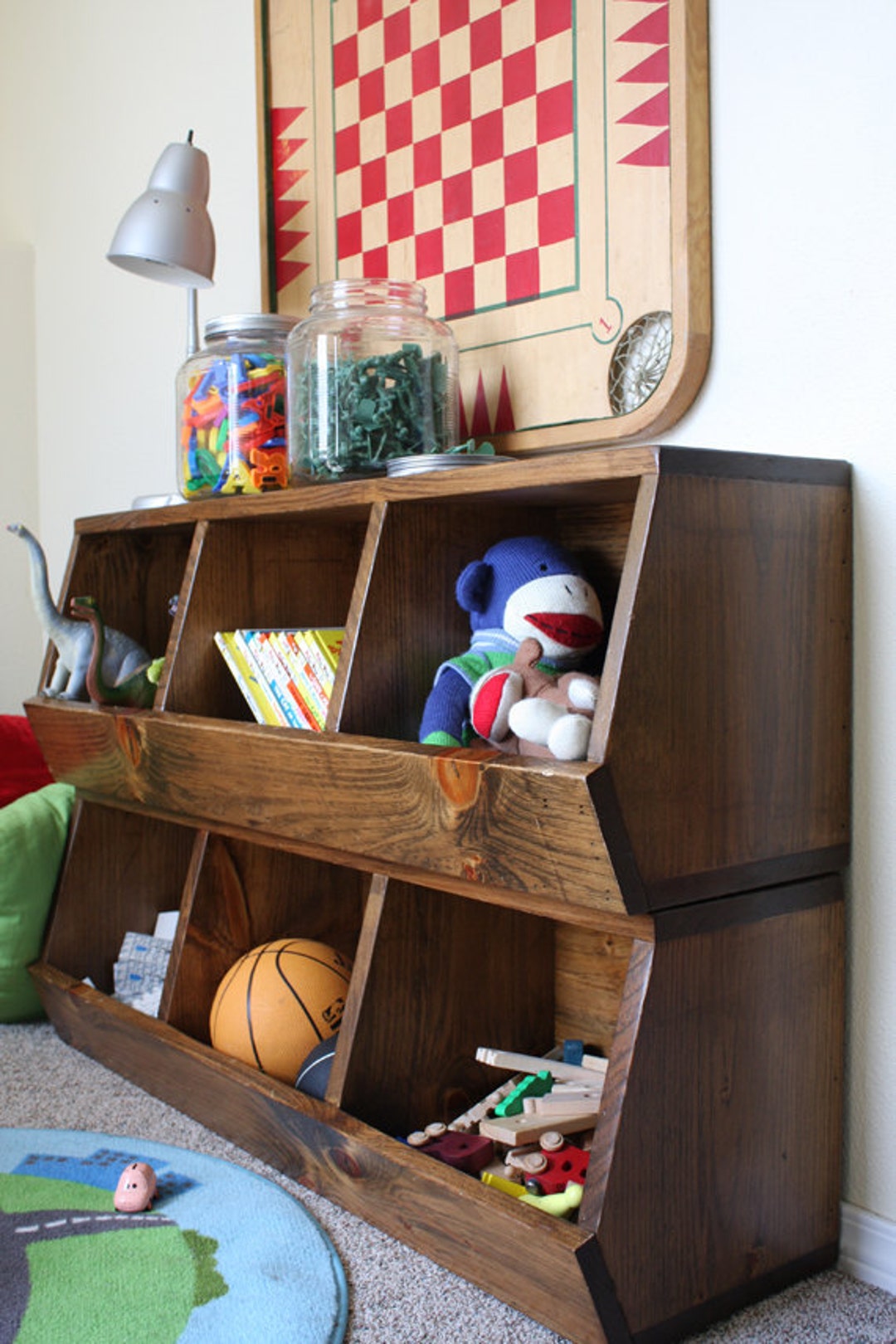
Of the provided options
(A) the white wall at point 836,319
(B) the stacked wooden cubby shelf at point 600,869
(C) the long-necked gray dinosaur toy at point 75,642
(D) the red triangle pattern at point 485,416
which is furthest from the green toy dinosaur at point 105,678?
(A) the white wall at point 836,319

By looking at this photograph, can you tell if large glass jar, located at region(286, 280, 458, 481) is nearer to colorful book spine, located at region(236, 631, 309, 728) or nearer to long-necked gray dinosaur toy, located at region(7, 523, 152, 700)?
colorful book spine, located at region(236, 631, 309, 728)

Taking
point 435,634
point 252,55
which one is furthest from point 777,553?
point 252,55

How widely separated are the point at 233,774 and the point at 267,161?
1.19 metres

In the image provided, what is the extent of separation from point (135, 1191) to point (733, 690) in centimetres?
94

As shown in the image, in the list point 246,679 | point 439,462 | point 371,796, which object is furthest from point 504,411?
point 371,796

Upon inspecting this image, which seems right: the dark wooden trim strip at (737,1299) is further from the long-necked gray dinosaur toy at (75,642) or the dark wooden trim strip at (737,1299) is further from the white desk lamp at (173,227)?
the white desk lamp at (173,227)

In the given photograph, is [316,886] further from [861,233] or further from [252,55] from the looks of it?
[252,55]

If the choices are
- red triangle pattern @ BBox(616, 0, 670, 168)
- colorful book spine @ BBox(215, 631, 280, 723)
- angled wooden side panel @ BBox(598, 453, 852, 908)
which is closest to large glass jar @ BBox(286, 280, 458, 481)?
colorful book spine @ BBox(215, 631, 280, 723)

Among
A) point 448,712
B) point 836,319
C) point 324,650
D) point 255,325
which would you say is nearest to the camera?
point 836,319

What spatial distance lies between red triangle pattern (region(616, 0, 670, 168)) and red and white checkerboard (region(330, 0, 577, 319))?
0.40 ft

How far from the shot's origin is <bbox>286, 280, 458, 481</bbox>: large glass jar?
1.77m

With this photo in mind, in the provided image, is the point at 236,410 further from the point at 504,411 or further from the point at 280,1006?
the point at 280,1006

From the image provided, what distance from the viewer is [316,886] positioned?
213cm

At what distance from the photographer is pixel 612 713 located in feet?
3.96
